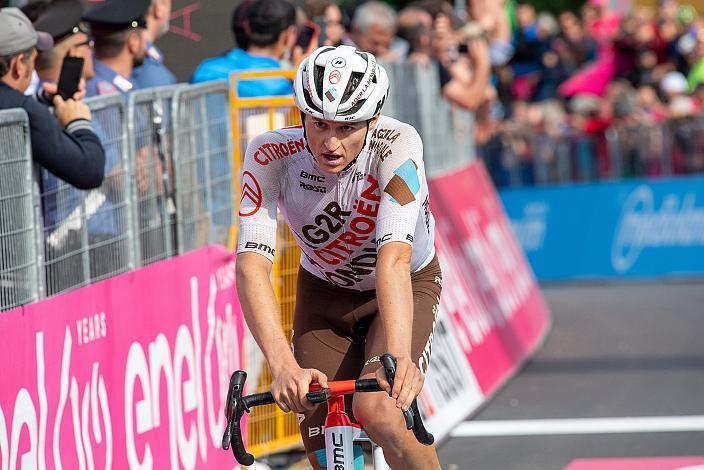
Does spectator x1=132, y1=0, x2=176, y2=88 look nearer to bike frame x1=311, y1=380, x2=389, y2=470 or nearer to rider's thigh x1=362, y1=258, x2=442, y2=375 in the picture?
rider's thigh x1=362, y1=258, x2=442, y2=375

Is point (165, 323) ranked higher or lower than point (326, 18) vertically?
lower

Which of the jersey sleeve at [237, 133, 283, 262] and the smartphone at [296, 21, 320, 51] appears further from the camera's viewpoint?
the smartphone at [296, 21, 320, 51]

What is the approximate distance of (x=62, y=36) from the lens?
7.36 m

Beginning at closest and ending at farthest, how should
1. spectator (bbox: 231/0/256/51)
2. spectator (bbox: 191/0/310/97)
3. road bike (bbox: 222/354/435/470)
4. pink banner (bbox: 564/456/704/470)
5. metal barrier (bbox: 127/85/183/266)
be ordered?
road bike (bbox: 222/354/435/470) < metal barrier (bbox: 127/85/183/266) < pink banner (bbox: 564/456/704/470) < spectator (bbox: 191/0/310/97) < spectator (bbox: 231/0/256/51)

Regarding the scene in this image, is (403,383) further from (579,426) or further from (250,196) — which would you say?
(579,426)

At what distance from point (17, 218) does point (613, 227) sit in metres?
13.6

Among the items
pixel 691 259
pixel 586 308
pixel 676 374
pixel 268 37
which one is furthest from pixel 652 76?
pixel 268 37

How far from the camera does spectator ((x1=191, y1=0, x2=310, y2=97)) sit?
8.76m

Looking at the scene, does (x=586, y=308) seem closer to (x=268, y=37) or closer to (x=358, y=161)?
(x=268, y=37)

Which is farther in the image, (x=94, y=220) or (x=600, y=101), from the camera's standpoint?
(x=600, y=101)

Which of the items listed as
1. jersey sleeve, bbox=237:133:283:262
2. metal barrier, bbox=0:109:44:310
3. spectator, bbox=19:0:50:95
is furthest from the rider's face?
spectator, bbox=19:0:50:95

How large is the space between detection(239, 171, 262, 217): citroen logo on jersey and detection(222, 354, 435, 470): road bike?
2.83 feet

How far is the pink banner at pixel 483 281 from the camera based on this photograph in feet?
35.4

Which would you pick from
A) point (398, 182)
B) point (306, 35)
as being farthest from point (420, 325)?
point (306, 35)
